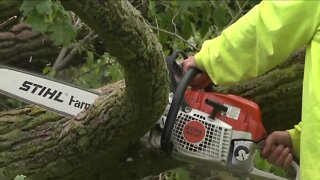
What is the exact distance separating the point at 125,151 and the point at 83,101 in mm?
210

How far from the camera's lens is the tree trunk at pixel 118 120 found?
176 centimetres

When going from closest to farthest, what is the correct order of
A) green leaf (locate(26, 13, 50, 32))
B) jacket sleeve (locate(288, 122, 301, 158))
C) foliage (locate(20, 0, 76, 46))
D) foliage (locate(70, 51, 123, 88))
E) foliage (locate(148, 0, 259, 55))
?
1. jacket sleeve (locate(288, 122, 301, 158))
2. foliage (locate(20, 0, 76, 46))
3. green leaf (locate(26, 13, 50, 32))
4. foliage (locate(148, 0, 259, 55))
5. foliage (locate(70, 51, 123, 88))

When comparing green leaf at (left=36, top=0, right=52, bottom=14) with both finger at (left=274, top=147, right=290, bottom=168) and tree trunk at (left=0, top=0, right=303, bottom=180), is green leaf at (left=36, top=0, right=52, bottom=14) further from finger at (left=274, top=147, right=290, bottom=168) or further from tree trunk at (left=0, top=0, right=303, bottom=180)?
finger at (left=274, top=147, right=290, bottom=168)

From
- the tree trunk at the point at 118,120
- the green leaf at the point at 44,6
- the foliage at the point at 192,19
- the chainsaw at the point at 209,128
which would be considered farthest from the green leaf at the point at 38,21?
the chainsaw at the point at 209,128

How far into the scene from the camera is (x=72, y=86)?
2248mm

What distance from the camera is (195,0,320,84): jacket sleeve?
66.7 inches

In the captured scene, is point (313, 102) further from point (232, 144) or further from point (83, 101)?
point (83, 101)

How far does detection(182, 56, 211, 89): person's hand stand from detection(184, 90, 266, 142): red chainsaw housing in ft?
0.08

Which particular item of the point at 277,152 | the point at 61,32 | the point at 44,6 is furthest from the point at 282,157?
the point at 61,32

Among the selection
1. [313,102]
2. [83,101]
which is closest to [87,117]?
[83,101]

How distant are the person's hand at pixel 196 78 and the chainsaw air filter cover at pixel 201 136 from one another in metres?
0.07

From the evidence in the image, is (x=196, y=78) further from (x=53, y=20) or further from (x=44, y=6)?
(x=53, y=20)

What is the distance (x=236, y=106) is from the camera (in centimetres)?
205

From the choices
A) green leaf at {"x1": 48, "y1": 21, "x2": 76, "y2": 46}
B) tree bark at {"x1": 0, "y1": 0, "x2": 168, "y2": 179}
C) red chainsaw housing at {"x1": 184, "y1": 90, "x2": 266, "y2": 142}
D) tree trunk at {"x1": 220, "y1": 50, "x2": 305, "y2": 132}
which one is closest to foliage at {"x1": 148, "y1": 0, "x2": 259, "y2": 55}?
green leaf at {"x1": 48, "y1": 21, "x2": 76, "y2": 46}
